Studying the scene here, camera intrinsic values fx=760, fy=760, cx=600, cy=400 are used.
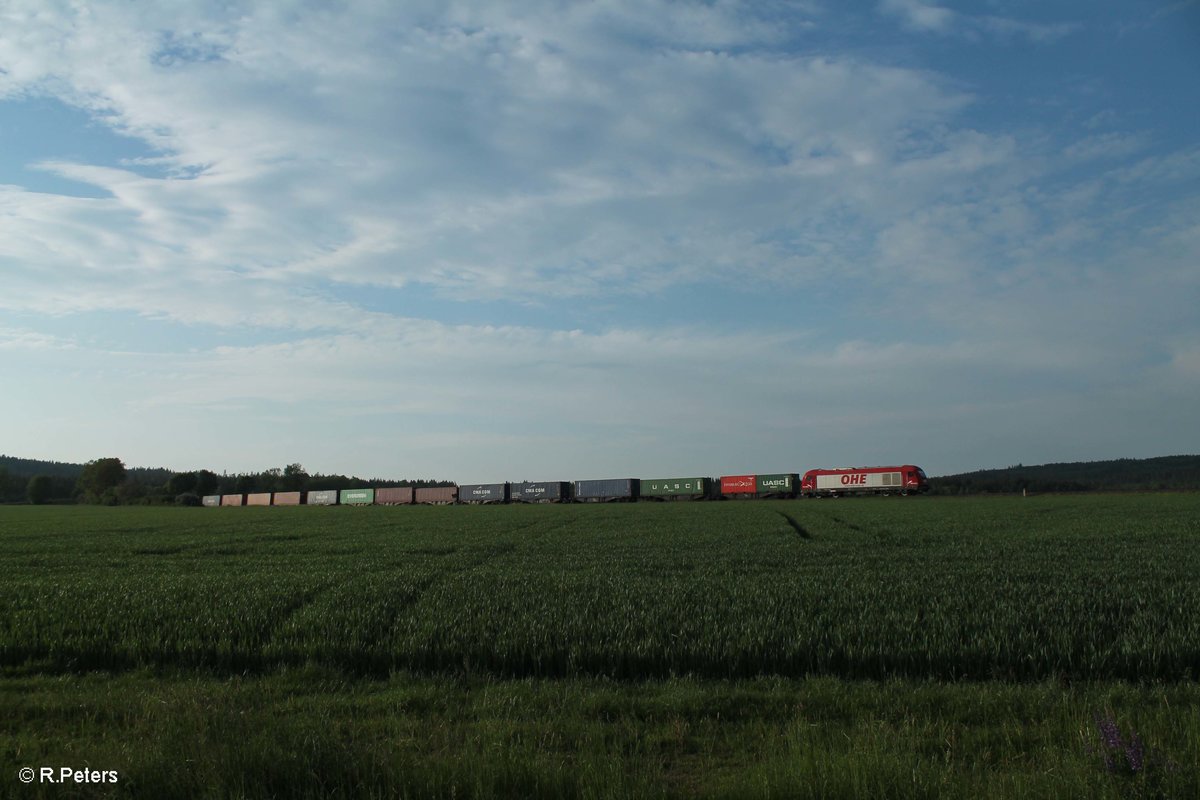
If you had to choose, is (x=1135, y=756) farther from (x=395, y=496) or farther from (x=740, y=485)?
(x=395, y=496)

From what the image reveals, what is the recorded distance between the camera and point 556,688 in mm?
8430

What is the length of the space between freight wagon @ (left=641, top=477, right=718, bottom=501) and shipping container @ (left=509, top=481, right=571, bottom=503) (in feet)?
37.0

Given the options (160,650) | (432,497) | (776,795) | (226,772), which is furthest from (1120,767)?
(432,497)

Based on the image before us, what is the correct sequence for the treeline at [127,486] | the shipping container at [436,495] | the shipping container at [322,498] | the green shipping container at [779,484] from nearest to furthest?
the green shipping container at [779,484] < the shipping container at [436,495] < the shipping container at [322,498] < the treeline at [127,486]

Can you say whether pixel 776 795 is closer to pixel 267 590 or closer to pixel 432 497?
pixel 267 590

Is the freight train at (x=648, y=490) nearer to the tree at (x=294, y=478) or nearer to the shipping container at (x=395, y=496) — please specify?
the shipping container at (x=395, y=496)

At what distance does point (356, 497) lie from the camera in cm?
11962

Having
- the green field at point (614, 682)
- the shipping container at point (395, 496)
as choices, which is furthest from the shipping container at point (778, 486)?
the green field at point (614, 682)

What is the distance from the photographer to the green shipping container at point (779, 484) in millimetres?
92062

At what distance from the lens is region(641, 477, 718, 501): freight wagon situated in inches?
3834

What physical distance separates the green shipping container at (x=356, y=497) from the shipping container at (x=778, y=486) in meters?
60.2

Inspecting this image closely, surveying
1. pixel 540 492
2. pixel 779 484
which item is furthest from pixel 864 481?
pixel 540 492

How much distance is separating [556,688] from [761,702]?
7.31 feet

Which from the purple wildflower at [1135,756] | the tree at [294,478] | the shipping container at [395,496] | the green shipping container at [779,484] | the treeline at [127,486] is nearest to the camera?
the purple wildflower at [1135,756]
